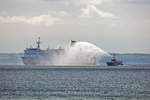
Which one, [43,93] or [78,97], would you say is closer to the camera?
[78,97]

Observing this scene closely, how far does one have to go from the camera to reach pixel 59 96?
59.9 m

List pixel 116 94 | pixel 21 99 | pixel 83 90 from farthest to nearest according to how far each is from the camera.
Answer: pixel 83 90
pixel 116 94
pixel 21 99

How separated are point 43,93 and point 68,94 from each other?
3.53 metres

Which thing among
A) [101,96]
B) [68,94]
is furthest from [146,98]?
[68,94]

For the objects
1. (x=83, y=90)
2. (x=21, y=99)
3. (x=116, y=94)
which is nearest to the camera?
(x=21, y=99)

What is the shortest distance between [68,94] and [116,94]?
20.5 feet

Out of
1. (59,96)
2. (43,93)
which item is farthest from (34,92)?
(59,96)

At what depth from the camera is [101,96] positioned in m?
60.0

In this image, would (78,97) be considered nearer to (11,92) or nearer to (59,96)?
(59,96)

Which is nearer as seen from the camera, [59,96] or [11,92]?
[59,96]

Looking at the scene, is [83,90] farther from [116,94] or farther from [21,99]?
[21,99]

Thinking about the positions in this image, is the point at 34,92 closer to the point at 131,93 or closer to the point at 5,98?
the point at 5,98

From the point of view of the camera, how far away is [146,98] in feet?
187

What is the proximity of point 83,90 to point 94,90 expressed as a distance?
1619 mm
